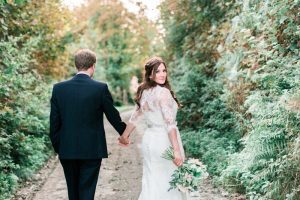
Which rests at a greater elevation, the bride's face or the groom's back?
the bride's face

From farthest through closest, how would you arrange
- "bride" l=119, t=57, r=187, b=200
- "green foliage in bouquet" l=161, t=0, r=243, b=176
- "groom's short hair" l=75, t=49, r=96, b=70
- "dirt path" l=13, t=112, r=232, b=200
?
"green foliage in bouquet" l=161, t=0, r=243, b=176 < "dirt path" l=13, t=112, r=232, b=200 < "bride" l=119, t=57, r=187, b=200 < "groom's short hair" l=75, t=49, r=96, b=70

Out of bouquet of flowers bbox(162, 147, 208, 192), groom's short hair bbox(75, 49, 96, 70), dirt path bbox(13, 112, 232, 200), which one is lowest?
dirt path bbox(13, 112, 232, 200)

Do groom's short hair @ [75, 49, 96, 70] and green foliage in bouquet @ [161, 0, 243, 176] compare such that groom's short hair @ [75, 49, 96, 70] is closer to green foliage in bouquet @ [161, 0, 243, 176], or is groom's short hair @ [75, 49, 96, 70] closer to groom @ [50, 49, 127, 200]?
groom @ [50, 49, 127, 200]

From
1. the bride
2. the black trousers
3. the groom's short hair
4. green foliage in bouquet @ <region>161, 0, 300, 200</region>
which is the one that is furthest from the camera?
green foliage in bouquet @ <region>161, 0, 300, 200</region>

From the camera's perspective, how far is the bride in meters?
5.96

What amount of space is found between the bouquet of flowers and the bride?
92mm

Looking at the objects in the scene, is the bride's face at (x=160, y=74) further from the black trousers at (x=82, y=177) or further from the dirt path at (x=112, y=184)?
the dirt path at (x=112, y=184)

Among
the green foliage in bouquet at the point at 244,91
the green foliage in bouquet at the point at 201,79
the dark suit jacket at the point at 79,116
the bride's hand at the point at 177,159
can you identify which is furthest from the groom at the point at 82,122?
the green foliage in bouquet at the point at 201,79

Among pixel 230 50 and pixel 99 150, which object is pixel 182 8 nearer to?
pixel 230 50

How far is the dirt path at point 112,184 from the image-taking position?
9070 millimetres

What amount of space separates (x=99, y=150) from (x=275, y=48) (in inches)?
147

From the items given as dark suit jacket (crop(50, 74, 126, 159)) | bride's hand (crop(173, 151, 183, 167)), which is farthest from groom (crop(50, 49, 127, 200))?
bride's hand (crop(173, 151, 183, 167))

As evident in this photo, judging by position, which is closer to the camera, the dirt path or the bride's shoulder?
the bride's shoulder

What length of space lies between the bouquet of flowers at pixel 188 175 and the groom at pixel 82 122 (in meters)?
0.88
